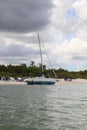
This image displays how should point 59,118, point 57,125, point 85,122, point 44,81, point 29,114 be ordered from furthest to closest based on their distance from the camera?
point 44,81 < point 29,114 < point 59,118 < point 85,122 < point 57,125

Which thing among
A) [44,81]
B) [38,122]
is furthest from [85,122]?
[44,81]

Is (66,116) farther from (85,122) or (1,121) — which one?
(1,121)

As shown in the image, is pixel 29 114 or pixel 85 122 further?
pixel 29 114

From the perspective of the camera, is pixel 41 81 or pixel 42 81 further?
pixel 41 81

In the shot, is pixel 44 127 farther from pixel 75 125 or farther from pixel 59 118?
pixel 59 118

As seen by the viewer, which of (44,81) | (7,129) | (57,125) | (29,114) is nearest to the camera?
(7,129)

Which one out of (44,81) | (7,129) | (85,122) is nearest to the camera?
(7,129)

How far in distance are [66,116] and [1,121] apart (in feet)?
25.8

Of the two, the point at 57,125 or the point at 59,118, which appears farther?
the point at 59,118

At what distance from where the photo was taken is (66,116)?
36938 mm

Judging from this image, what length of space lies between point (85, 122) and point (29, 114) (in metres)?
6.98

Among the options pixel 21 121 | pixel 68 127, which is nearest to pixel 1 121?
pixel 21 121

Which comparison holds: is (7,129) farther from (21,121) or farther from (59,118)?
(59,118)

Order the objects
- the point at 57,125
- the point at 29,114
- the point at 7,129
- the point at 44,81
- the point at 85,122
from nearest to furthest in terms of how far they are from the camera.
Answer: the point at 7,129 → the point at 57,125 → the point at 85,122 → the point at 29,114 → the point at 44,81
